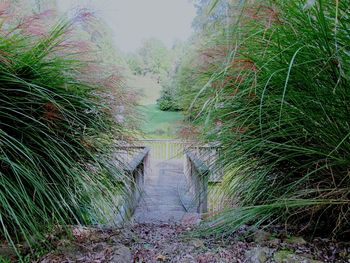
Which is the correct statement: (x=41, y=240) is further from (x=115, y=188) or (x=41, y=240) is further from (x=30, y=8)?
(x=30, y=8)

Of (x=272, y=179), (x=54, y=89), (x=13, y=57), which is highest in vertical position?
(x=13, y=57)

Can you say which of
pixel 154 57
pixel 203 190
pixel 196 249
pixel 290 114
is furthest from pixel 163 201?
pixel 154 57

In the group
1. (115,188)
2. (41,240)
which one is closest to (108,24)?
(115,188)

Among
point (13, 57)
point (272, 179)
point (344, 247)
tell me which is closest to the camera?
point (344, 247)

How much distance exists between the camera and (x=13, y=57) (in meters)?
1.31

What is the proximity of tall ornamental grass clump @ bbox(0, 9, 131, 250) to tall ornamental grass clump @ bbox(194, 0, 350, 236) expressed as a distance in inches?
24.0

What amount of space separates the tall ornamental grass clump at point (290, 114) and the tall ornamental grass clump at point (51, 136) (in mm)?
608

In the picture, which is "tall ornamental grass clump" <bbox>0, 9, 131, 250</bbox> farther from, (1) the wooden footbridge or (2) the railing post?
(2) the railing post

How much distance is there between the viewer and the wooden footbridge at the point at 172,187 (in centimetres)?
186

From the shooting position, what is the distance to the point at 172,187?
15.7 ft

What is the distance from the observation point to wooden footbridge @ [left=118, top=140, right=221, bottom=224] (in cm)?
186

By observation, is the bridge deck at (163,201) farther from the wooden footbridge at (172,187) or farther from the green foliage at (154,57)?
the green foliage at (154,57)

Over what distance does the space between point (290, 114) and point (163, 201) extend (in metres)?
3.01

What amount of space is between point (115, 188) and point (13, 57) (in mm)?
807
